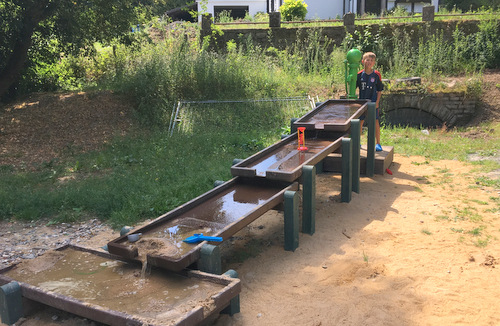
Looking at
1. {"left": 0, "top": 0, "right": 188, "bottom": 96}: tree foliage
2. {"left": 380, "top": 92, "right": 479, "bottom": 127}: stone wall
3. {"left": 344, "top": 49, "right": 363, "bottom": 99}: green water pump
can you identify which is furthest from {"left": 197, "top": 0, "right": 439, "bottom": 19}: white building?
{"left": 344, "top": 49, "right": 363, "bottom": 99}: green water pump

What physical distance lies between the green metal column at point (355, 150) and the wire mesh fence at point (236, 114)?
13.9ft

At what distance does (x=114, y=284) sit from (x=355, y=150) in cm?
406

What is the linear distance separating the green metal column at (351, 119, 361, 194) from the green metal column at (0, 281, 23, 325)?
4.58m

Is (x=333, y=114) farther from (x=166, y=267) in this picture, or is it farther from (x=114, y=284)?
(x=114, y=284)

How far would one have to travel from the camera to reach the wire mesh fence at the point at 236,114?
1070 centimetres

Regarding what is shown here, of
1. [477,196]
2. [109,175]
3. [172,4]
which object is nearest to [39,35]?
[109,175]

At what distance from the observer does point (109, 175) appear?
308 inches

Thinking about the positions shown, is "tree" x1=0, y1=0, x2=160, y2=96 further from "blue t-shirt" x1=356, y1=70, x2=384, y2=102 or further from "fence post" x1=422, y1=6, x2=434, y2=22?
"fence post" x1=422, y1=6, x2=434, y2=22

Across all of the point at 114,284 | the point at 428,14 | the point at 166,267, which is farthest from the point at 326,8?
the point at 114,284

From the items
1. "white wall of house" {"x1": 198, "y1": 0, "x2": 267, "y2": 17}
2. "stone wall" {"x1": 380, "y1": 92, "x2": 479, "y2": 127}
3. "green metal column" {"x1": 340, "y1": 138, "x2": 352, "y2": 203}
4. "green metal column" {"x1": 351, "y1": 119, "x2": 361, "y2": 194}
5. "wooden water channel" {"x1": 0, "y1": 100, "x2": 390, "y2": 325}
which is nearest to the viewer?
"wooden water channel" {"x1": 0, "y1": 100, "x2": 390, "y2": 325}

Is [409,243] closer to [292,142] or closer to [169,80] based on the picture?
[292,142]

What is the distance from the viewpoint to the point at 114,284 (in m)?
3.59

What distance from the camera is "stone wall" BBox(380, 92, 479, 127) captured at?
480 inches

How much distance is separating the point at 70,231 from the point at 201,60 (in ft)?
25.8
